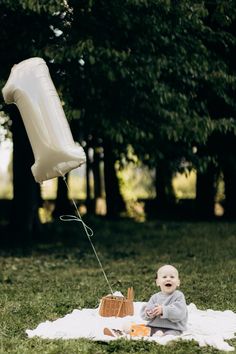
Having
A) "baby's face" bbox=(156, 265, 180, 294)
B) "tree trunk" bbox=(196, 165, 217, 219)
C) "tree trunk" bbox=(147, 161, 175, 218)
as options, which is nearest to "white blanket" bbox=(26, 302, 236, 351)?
Answer: "baby's face" bbox=(156, 265, 180, 294)

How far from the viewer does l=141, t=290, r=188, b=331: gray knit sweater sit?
7484 mm

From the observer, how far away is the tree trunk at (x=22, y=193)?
18484 mm

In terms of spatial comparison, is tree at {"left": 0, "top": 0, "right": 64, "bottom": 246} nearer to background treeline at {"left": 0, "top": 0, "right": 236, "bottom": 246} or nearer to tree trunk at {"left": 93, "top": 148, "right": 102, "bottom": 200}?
background treeline at {"left": 0, "top": 0, "right": 236, "bottom": 246}

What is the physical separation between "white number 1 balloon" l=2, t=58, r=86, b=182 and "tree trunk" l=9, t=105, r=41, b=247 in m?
8.54

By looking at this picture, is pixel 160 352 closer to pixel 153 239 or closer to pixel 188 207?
pixel 153 239

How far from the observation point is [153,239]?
65.8 feet

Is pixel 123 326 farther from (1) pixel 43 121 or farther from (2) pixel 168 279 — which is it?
(1) pixel 43 121

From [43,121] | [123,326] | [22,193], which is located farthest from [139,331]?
[22,193]

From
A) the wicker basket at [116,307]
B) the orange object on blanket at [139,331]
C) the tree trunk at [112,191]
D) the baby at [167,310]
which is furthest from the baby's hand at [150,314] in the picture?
the tree trunk at [112,191]

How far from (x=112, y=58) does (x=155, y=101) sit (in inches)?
57.9

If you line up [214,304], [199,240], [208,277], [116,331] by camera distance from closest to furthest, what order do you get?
[116,331], [214,304], [208,277], [199,240]

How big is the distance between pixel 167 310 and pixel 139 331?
0.34 meters

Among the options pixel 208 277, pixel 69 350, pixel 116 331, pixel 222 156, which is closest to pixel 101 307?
pixel 116 331

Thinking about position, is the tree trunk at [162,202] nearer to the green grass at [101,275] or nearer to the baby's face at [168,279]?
the green grass at [101,275]
